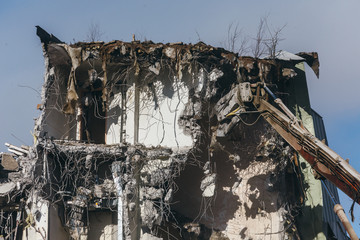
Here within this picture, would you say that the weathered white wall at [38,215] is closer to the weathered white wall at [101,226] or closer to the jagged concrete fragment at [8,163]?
the weathered white wall at [101,226]

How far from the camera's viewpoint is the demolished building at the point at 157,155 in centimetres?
1625

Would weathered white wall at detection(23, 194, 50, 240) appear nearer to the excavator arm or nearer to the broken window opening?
the broken window opening

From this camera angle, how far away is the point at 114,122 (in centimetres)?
1755

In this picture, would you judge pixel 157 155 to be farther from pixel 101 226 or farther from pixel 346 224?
pixel 346 224

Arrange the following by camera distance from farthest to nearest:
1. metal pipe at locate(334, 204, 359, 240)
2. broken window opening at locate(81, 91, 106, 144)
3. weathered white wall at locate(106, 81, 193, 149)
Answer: broken window opening at locate(81, 91, 106, 144), weathered white wall at locate(106, 81, 193, 149), metal pipe at locate(334, 204, 359, 240)

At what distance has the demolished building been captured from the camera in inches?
640

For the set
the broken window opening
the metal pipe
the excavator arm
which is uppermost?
the broken window opening

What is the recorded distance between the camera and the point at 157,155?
16.5m

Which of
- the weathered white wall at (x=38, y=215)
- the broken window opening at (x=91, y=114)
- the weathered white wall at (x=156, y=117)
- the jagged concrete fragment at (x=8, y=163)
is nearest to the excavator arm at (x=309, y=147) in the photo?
the weathered white wall at (x=156, y=117)

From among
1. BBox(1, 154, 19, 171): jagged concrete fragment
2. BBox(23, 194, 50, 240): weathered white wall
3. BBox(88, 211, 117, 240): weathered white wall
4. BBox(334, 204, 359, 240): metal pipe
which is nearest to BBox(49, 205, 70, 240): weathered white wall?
BBox(23, 194, 50, 240): weathered white wall

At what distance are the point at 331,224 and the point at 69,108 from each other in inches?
362

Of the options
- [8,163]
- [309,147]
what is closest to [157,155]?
[309,147]

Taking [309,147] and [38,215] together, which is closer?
[309,147]

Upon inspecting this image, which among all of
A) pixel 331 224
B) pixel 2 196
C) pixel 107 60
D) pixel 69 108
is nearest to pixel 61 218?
pixel 2 196
